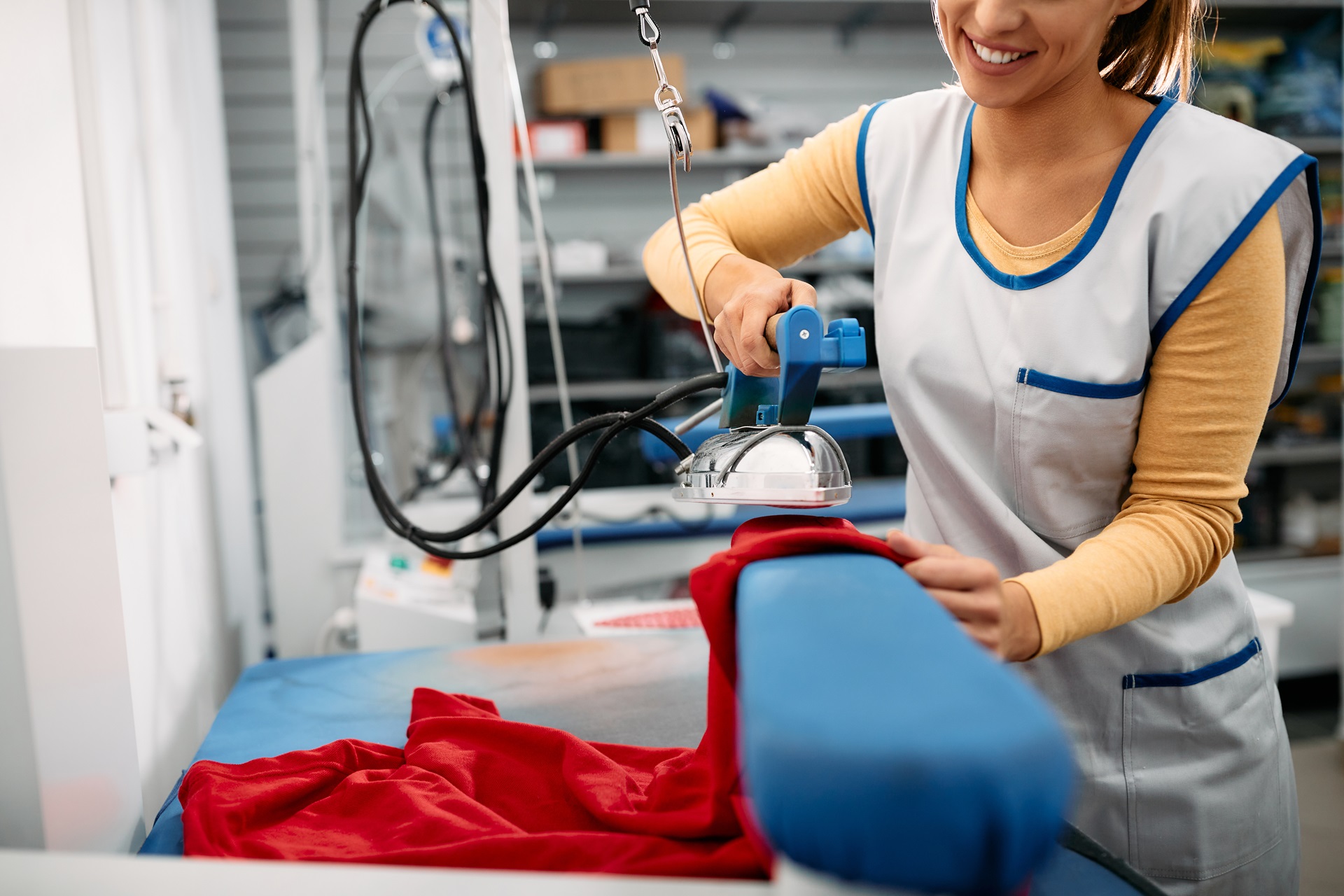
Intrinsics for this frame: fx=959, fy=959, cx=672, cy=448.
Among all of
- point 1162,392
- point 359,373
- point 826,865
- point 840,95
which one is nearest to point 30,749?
point 826,865

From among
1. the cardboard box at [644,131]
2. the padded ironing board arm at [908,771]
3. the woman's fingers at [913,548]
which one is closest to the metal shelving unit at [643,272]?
the cardboard box at [644,131]

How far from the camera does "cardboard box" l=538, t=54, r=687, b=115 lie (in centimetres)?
331

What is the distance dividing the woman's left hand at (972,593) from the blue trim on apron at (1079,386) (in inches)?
10.6

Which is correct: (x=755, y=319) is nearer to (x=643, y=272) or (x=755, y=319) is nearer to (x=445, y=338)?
→ (x=445, y=338)

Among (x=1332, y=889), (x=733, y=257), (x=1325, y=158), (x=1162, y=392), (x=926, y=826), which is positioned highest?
(x=1325, y=158)

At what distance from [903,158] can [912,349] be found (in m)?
0.23

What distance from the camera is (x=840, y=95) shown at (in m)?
3.85

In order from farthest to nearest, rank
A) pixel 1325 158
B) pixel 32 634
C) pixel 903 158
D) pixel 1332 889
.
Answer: pixel 1325 158
pixel 1332 889
pixel 903 158
pixel 32 634

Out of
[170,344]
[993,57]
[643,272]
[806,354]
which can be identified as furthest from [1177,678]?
[643,272]

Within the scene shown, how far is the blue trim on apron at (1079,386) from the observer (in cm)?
88

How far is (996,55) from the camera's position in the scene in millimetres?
861

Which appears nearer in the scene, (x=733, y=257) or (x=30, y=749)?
(x=30, y=749)

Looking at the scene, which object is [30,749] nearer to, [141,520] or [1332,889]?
[141,520]

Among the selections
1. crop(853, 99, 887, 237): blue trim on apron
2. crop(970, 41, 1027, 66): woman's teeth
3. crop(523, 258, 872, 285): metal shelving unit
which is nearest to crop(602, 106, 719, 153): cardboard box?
crop(523, 258, 872, 285): metal shelving unit
